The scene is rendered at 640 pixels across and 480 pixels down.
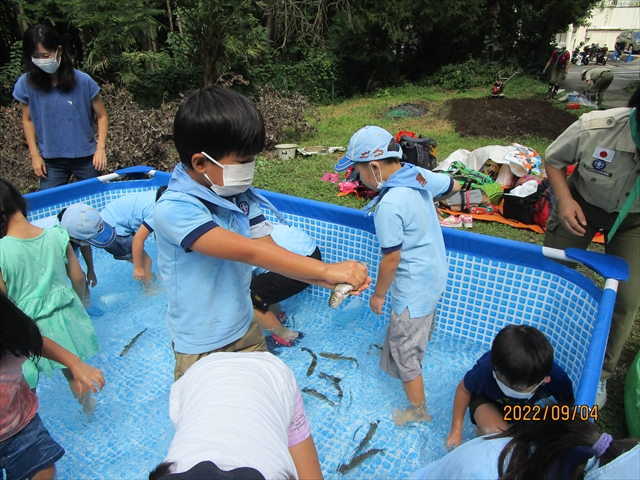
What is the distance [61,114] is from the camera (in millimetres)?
→ 3645

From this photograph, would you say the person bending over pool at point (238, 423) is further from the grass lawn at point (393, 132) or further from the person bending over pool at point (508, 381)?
the grass lawn at point (393, 132)

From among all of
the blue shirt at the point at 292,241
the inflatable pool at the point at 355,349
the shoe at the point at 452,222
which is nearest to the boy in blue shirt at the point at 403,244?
the inflatable pool at the point at 355,349

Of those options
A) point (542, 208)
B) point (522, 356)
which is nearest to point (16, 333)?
point (522, 356)

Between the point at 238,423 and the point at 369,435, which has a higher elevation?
the point at 238,423

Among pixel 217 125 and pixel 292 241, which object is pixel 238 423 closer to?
pixel 217 125

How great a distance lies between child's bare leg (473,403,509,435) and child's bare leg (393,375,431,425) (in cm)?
43

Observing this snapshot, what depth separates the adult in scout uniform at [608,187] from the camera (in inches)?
87.4

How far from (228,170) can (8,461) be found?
4.56 feet

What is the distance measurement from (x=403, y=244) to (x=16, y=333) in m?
1.77

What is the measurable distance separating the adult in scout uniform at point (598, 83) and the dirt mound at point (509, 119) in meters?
2.35

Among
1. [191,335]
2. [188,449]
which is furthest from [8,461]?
[188,449]

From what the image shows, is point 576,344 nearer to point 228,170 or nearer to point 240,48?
point 228,170

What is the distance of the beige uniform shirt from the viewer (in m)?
2.22

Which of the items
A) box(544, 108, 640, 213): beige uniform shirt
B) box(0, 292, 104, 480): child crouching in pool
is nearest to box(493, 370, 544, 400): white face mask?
box(544, 108, 640, 213): beige uniform shirt
